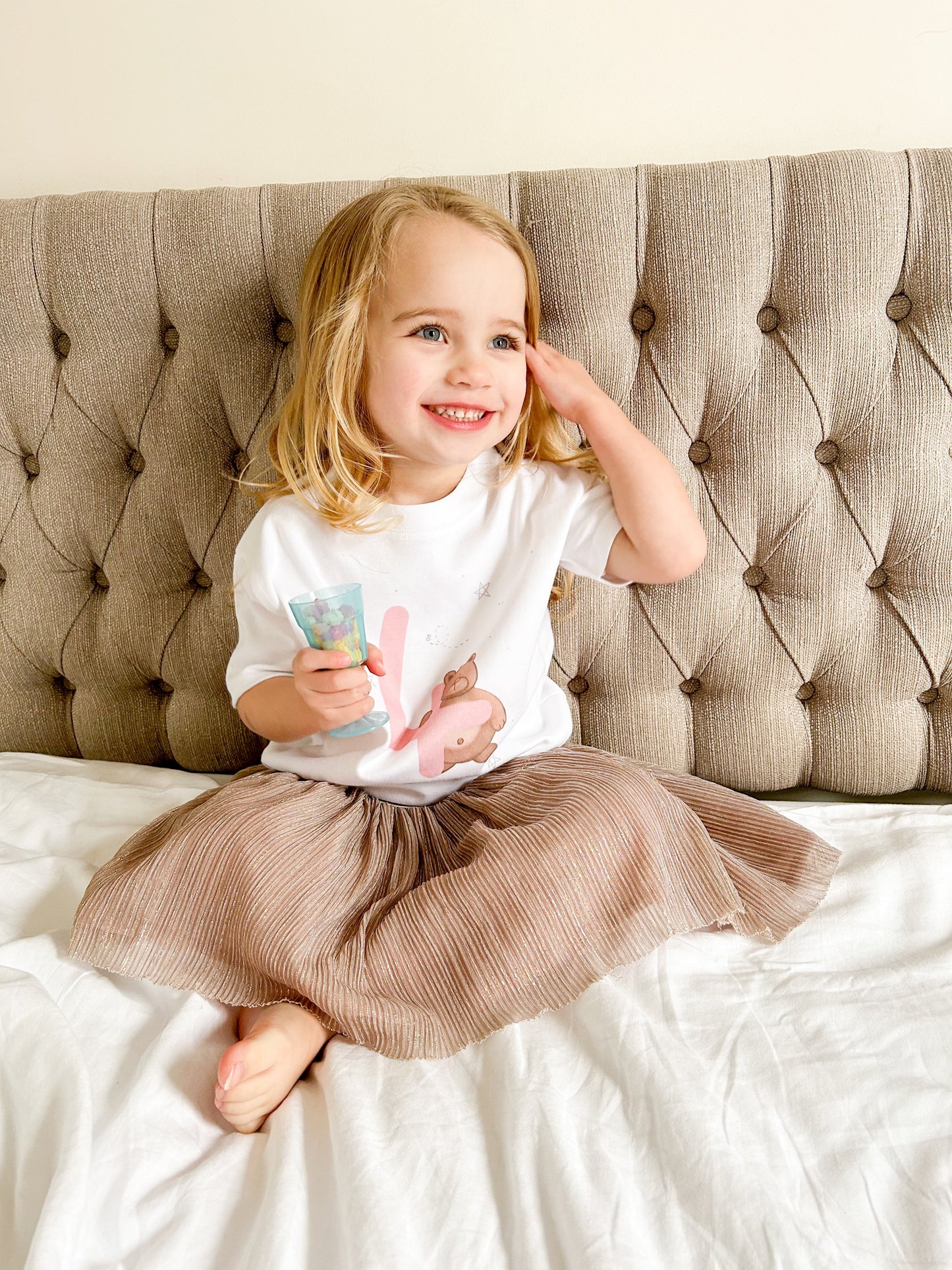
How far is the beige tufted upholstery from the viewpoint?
46.3 inches

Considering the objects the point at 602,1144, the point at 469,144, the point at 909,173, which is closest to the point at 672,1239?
the point at 602,1144

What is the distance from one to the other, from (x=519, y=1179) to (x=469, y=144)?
4.36 feet

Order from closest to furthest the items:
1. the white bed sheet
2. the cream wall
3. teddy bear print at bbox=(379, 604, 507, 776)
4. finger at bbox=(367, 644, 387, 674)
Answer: the white bed sheet
finger at bbox=(367, 644, 387, 674)
teddy bear print at bbox=(379, 604, 507, 776)
the cream wall

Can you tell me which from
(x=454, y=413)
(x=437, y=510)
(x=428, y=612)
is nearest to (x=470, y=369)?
(x=454, y=413)

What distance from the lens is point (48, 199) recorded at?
130cm

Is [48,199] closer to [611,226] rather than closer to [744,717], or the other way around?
[611,226]

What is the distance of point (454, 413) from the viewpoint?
106 cm

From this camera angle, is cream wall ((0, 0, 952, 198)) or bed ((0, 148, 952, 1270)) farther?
cream wall ((0, 0, 952, 198))

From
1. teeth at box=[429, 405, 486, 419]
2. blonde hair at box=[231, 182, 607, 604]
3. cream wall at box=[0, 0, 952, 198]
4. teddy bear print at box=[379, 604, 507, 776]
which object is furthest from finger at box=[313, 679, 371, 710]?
cream wall at box=[0, 0, 952, 198]

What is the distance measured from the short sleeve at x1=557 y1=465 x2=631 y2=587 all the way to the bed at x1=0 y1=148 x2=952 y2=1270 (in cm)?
8

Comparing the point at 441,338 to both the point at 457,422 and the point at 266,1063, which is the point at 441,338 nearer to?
the point at 457,422

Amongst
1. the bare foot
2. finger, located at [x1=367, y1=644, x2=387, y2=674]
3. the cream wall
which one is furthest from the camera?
the cream wall

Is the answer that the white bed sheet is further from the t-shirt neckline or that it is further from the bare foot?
the t-shirt neckline

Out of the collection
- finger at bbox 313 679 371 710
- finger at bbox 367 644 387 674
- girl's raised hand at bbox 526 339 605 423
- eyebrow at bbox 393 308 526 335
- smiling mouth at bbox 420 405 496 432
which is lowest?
finger at bbox 313 679 371 710
